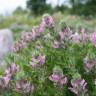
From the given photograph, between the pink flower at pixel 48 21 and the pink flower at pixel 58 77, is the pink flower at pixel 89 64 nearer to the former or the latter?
the pink flower at pixel 58 77

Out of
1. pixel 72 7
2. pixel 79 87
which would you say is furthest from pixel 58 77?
pixel 72 7

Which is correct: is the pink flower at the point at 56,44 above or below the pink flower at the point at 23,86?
above

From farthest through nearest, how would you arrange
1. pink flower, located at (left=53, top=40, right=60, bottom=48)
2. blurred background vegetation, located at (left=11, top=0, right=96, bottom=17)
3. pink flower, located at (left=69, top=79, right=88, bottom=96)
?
blurred background vegetation, located at (left=11, top=0, right=96, bottom=17) < pink flower, located at (left=53, top=40, right=60, bottom=48) < pink flower, located at (left=69, top=79, right=88, bottom=96)

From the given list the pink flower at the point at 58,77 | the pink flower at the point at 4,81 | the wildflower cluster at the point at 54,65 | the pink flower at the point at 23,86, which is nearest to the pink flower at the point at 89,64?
the wildflower cluster at the point at 54,65

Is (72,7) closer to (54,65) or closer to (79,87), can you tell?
(54,65)

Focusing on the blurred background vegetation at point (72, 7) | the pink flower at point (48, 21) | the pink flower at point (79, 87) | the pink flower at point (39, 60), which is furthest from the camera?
the blurred background vegetation at point (72, 7)

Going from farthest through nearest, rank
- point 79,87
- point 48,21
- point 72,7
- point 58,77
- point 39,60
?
point 72,7, point 48,21, point 39,60, point 58,77, point 79,87

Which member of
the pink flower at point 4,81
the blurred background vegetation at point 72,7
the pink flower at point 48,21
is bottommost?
the blurred background vegetation at point 72,7

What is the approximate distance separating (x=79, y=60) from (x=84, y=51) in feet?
0.57

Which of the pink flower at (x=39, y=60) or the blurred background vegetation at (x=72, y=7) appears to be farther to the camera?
the blurred background vegetation at (x=72, y=7)

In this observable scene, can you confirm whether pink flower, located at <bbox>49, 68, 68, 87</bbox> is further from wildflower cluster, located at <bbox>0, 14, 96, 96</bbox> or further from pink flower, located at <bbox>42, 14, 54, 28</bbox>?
pink flower, located at <bbox>42, 14, 54, 28</bbox>

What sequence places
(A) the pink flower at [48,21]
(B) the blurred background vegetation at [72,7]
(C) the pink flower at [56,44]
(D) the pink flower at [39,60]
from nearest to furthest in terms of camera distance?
(D) the pink flower at [39,60], (C) the pink flower at [56,44], (A) the pink flower at [48,21], (B) the blurred background vegetation at [72,7]

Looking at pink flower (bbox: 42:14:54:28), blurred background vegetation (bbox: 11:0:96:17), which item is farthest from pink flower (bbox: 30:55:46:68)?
blurred background vegetation (bbox: 11:0:96:17)

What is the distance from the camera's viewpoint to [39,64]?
3473 millimetres
